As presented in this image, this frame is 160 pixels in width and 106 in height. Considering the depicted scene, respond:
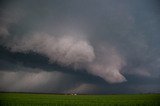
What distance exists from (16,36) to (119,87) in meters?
2.04

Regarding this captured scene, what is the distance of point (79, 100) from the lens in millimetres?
5332

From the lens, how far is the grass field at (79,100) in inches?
205

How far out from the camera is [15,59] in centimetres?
528

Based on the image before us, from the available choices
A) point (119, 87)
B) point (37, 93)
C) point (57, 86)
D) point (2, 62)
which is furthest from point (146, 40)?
point (2, 62)

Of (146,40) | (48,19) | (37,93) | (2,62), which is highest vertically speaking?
(48,19)

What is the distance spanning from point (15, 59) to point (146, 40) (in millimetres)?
2336

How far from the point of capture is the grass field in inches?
205

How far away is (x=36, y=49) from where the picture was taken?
532cm

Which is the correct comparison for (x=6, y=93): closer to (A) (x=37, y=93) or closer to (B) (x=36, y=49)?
(A) (x=37, y=93)

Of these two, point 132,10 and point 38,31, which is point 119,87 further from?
point 38,31

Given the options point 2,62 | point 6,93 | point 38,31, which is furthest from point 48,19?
point 6,93

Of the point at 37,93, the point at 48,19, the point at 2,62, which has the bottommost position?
the point at 37,93

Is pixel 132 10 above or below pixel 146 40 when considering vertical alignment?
above

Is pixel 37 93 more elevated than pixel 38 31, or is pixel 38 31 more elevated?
pixel 38 31
